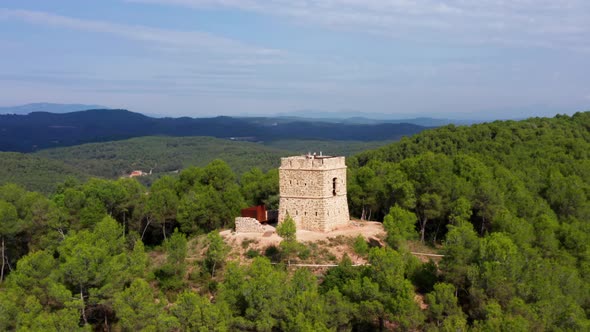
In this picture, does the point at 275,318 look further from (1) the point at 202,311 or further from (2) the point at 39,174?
(2) the point at 39,174

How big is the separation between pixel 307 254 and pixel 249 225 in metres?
6.08

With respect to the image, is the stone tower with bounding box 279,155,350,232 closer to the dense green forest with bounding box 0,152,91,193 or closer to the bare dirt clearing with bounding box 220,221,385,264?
the bare dirt clearing with bounding box 220,221,385,264

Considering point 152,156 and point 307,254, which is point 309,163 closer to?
point 307,254

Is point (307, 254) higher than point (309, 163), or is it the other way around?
point (309, 163)

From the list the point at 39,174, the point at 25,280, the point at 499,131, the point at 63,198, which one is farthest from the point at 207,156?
the point at 25,280

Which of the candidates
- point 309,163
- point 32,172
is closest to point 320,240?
point 309,163

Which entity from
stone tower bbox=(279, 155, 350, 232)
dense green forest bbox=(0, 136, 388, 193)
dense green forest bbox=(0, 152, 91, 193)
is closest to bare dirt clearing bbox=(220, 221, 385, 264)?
stone tower bbox=(279, 155, 350, 232)

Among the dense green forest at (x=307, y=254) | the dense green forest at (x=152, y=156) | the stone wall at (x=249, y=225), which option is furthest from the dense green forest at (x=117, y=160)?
the stone wall at (x=249, y=225)

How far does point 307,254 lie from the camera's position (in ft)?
113

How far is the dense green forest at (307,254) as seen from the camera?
1059 inches

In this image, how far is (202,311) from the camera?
25.9 metres

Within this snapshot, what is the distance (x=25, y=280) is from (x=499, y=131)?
60877 mm

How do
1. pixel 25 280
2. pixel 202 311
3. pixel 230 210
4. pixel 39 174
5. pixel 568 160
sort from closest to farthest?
pixel 202 311, pixel 25 280, pixel 230 210, pixel 568 160, pixel 39 174

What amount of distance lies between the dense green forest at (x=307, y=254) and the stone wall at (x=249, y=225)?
305cm
